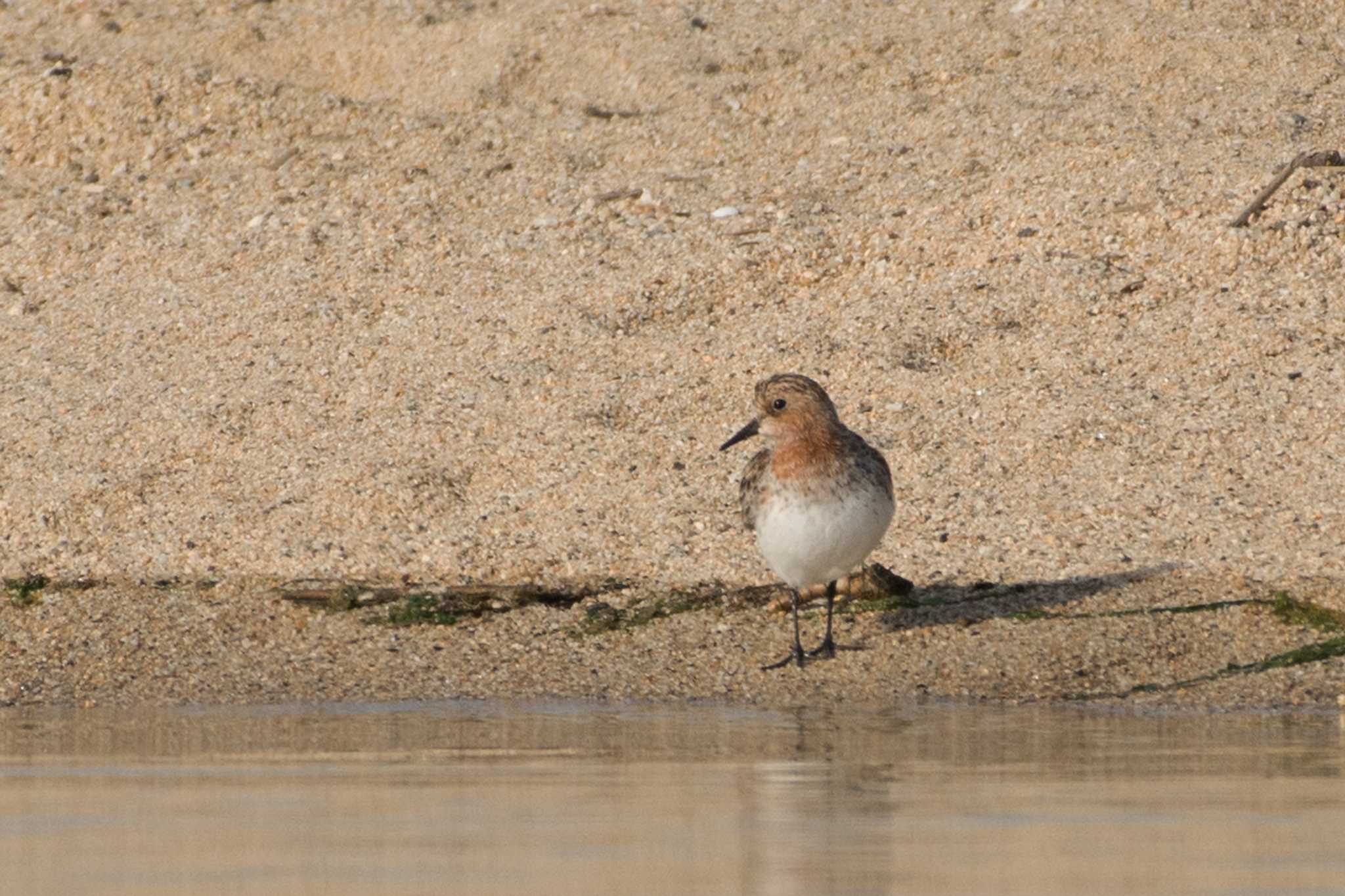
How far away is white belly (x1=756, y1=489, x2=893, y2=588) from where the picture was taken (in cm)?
1011

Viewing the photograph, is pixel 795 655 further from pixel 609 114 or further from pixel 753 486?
pixel 609 114

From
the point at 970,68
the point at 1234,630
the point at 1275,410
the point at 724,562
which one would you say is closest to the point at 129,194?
the point at 970,68

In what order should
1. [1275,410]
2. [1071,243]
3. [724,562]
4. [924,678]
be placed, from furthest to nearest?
[1071,243] → [1275,410] → [724,562] → [924,678]

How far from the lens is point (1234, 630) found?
9914 mm

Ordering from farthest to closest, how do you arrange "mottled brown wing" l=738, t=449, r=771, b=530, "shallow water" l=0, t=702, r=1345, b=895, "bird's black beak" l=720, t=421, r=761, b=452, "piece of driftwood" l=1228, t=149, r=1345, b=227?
"piece of driftwood" l=1228, t=149, r=1345, b=227, "bird's black beak" l=720, t=421, r=761, b=452, "mottled brown wing" l=738, t=449, r=771, b=530, "shallow water" l=0, t=702, r=1345, b=895

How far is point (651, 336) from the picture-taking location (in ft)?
46.1

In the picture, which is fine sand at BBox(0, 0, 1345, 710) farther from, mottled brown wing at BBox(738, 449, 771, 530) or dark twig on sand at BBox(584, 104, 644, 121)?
mottled brown wing at BBox(738, 449, 771, 530)

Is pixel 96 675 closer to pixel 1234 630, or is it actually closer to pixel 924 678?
pixel 924 678

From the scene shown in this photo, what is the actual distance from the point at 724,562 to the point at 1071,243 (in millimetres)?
4384

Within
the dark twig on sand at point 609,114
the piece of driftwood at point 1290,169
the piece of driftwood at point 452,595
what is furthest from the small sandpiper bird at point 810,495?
the dark twig on sand at point 609,114

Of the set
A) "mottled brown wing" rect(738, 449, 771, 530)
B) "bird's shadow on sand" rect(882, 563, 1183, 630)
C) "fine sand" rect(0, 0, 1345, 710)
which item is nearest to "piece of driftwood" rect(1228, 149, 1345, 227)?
"fine sand" rect(0, 0, 1345, 710)

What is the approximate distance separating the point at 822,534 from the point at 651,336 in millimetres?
4167

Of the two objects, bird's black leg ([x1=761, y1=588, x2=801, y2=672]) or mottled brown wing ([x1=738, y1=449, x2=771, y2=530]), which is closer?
bird's black leg ([x1=761, y1=588, x2=801, y2=672])

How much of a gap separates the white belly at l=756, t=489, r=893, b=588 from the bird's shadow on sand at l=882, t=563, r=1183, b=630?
421mm
